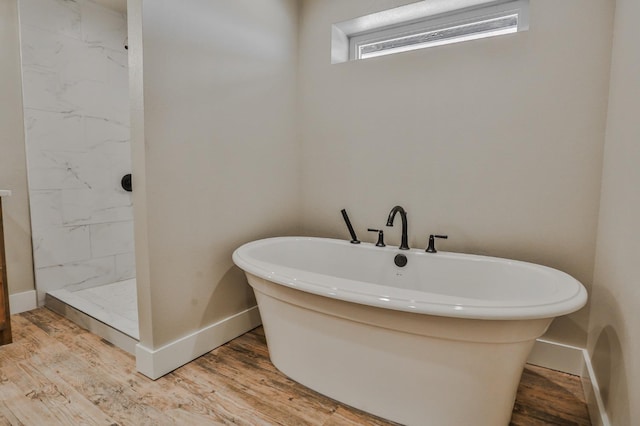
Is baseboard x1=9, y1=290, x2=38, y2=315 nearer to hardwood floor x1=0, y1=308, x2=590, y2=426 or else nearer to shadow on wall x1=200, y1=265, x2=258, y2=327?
hardwood floor x1=0, y1=308, x2=590, y2=426

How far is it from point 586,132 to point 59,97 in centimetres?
341

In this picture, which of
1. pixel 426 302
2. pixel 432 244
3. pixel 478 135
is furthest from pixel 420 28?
pixel 426 302

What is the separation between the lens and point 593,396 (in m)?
1.41

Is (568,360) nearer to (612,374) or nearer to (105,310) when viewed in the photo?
(612,374)

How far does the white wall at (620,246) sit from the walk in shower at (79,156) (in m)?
2.37

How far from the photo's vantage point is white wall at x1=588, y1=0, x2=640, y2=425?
108cm

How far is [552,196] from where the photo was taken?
5.64 feet

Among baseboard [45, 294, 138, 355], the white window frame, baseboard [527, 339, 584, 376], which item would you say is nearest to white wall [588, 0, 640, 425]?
baseboard [527, 339, 584, 376]

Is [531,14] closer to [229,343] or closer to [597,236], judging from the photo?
[597,236]

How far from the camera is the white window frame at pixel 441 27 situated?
1.97 metres

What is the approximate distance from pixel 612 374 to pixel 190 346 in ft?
6.19

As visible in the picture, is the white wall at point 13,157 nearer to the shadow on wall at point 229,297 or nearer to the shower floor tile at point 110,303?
the shower floor tile at point 110,303

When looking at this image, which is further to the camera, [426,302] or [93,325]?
[93,325]

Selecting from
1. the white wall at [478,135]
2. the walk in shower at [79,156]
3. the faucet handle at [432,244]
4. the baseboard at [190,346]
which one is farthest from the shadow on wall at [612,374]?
the walk in shower at [79,156]
